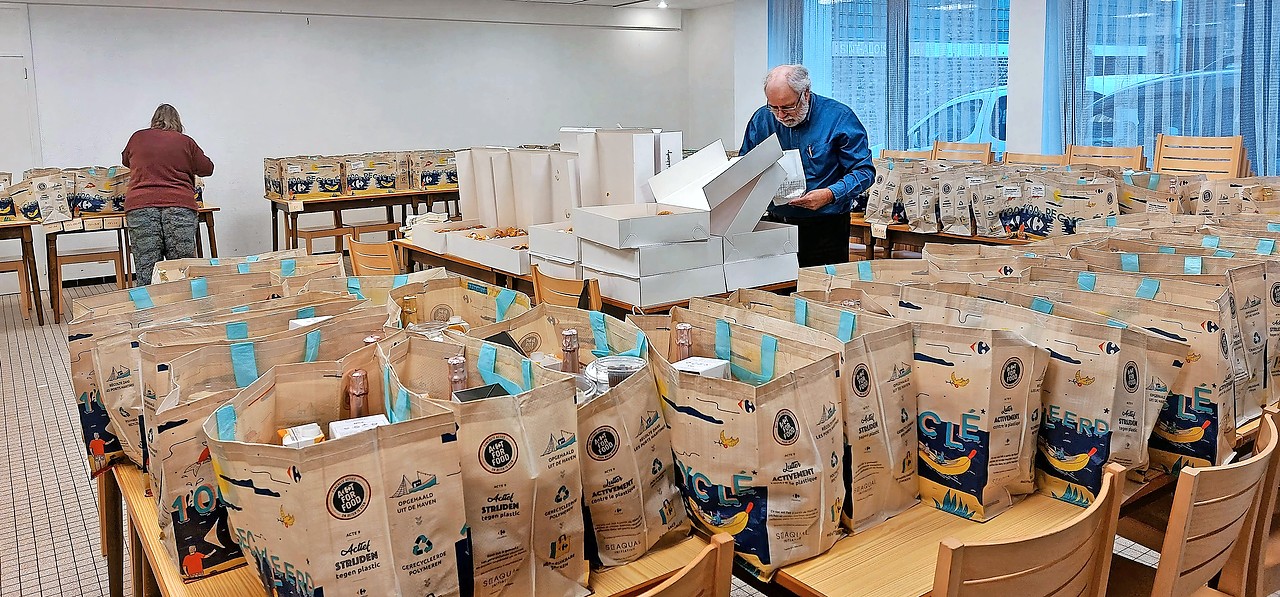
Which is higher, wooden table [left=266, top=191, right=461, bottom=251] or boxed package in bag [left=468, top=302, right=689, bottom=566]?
wooden table [left=266, top=191, right=461, bottom=251]

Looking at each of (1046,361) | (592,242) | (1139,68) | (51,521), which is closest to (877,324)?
(1046,361)

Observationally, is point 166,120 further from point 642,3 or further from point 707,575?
point 707,575

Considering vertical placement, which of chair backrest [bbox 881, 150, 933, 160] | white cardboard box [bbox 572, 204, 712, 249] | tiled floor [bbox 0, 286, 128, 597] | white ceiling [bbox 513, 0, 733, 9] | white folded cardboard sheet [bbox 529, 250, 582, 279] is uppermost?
white ceiling [bbox 513, 0, 733, 9]

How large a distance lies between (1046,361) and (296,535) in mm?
1160

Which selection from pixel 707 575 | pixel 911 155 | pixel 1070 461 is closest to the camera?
Answer: pixel 707 575

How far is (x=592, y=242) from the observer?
Answer: 10.5 ft

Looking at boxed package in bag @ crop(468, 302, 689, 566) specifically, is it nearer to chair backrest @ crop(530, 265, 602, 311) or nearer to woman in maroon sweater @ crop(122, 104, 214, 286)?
chair backrest @ crop(530, 265, 602, 311)

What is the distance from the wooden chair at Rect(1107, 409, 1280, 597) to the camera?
138 cm

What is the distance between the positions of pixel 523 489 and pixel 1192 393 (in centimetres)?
120

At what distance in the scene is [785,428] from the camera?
1.35 m

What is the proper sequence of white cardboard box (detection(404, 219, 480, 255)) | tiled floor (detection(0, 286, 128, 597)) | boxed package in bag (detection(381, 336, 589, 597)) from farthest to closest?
white cardboard box (detection(404, 219, 480, 255)) < tiled floor (detection(0, 286, 128, 597)) < boxed package in bag (detection(381, 336, 589, 597))

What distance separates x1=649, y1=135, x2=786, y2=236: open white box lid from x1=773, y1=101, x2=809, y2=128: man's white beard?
43cm

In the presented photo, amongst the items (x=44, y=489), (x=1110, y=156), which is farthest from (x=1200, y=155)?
(x=44, y=489)

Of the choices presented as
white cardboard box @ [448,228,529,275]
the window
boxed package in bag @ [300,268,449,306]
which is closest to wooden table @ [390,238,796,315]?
white cardboard box @ [448,228,529,275]
